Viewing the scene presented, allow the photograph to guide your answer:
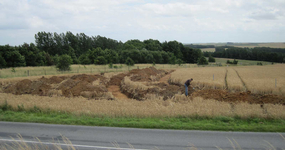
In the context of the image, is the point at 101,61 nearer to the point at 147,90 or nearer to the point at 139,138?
the point at 147,90

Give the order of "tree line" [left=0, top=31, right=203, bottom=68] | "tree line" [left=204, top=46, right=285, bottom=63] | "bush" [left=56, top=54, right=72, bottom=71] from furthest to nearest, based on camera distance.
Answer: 1. "tree line" [left=204, top=46, right=285, bottom=63]
2. "tree line" [left=0, top=31, right=203, bottom=68]
3. "bush" [left=56, top=54, right=72, bottom=71]

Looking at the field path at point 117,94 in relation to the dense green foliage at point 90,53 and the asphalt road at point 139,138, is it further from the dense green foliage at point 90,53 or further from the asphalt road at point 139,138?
the dense green foliage at point 90,53

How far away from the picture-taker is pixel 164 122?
32.6 feet

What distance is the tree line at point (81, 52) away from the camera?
5013 centimetres

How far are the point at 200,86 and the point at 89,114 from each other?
15.0 m

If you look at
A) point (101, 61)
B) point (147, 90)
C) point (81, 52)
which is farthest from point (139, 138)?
point (81, 52)

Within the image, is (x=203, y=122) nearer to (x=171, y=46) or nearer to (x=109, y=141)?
(x=109, y=141)

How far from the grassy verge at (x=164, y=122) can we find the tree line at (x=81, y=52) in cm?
3098

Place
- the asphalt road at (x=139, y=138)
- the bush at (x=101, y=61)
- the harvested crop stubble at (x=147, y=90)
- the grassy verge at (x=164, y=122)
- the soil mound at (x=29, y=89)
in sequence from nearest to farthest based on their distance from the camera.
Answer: the asphalt road at (x=139, y=138) → the grassy verge at (x=164, y=122) → the harvested crop stubble at (x=147, y=90) → the soil mound at (x=29, y=89) → the bush at (x=101, y=61)

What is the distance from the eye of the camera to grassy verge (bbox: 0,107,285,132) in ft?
30.3

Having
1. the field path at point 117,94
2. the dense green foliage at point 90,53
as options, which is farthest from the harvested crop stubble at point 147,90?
the dense green foliage at point 90,53

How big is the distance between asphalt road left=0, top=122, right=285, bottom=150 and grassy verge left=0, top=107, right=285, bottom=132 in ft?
1.57

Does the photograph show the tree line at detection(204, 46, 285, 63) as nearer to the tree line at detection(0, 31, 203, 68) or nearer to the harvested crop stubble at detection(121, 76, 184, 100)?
the tree line at detection(0, 31, 203, 68)

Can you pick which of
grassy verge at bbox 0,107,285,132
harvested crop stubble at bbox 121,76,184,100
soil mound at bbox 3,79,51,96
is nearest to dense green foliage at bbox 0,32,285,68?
soil mound at bbox 3,79,51,96
